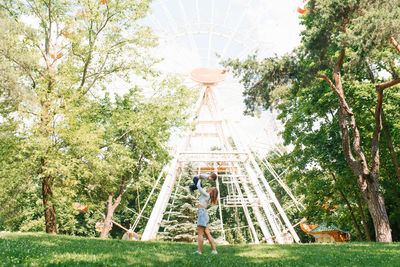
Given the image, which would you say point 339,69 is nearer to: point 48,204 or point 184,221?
point 48,204

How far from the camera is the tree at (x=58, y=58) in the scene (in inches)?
408

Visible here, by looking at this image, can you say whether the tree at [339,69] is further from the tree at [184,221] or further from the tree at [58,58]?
the tree at [184,221]

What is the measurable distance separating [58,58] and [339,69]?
11.4m

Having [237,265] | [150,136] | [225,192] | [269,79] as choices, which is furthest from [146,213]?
[237,265]

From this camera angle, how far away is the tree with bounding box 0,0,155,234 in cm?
1038

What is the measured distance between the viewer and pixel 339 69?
11.8 meters

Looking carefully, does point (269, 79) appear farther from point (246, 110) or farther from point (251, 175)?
point (251, 175)

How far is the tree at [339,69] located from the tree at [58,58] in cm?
492

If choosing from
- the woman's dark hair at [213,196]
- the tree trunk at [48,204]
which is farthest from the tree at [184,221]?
the woman's dark hair at [213,196]

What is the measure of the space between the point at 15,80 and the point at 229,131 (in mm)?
14259

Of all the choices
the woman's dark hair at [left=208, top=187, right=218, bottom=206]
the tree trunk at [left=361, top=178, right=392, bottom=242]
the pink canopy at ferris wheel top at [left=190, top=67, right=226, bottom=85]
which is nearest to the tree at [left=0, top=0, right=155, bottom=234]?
the woman's dark hair at [left=208, top=187, right=218, bottom=206]

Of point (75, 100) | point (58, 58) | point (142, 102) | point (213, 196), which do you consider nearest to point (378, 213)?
point (213, 196)

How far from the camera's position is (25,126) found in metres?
10.7

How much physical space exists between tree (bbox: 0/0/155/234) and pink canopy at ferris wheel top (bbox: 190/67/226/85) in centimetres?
905
